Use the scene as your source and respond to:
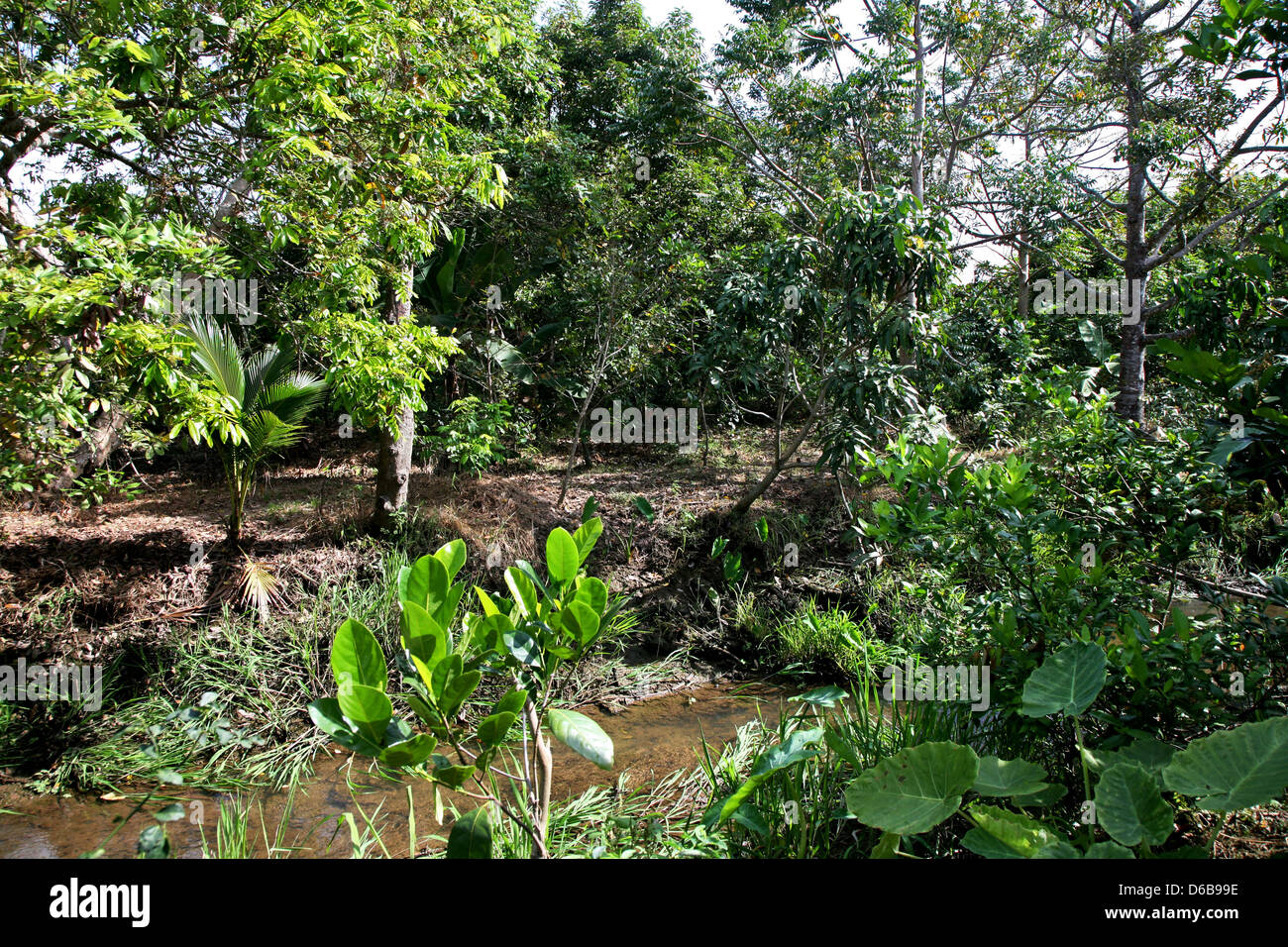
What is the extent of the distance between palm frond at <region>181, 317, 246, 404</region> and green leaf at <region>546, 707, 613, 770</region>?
12.8 ft

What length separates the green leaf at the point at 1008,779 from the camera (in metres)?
1.84

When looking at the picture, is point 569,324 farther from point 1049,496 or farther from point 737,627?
point 1049,496

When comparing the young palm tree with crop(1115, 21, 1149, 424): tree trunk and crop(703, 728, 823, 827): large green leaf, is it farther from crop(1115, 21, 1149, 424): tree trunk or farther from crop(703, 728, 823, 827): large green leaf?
crop(1115, 21, 1149, 424): tree trunk

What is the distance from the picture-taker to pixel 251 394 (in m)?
5.27

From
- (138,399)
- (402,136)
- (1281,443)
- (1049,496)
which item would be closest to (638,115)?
(402,136)

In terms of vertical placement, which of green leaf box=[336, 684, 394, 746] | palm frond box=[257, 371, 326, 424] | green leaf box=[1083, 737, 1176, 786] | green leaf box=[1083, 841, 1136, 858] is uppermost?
palm frond box=[257, 371, 326, 424]

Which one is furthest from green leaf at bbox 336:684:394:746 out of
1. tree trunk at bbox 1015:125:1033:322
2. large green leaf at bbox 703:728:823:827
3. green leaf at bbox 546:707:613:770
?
tree trunk at bbox 1015:125:1033:322

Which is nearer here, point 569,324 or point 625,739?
point 625,739

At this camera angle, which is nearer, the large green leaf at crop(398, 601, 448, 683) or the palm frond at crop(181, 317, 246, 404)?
the large green leaf at crop(398, 601, 448, 683)

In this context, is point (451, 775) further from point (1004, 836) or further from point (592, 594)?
point (1004, 836)

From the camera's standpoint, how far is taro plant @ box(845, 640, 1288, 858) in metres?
1.60

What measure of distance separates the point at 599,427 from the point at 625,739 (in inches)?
191

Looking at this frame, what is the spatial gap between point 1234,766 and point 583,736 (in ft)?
4.96

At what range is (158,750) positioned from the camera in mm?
4105
